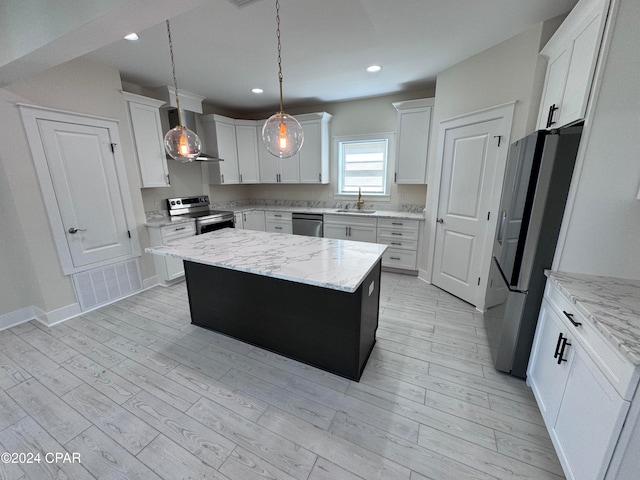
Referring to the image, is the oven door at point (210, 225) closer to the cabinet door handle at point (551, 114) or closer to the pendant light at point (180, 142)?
the pendant light at point (180, 142)

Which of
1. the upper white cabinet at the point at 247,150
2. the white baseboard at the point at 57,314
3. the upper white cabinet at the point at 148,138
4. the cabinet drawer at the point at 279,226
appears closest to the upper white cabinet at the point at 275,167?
the upper white cabinet at the point at 247,150

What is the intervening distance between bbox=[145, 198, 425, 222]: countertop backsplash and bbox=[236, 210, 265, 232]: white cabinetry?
505 mm

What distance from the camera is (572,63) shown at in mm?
1698

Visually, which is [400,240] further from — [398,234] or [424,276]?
[424,276]

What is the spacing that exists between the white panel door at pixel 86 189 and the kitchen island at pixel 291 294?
1372 millimetres

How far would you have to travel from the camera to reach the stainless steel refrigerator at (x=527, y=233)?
59.0 inches

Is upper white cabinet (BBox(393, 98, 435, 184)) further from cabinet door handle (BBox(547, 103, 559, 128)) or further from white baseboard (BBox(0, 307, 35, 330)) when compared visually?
white baseboard (BBox(0, 307, 35, 330))

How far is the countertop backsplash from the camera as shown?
150 inches

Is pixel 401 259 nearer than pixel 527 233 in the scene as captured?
No

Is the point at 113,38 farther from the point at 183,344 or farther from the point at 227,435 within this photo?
the point at 227,435

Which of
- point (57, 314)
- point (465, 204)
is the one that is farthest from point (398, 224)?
point (57, 314)

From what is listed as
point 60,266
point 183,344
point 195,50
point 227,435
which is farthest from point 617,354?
point 60,266

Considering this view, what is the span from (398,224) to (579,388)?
2741 mm

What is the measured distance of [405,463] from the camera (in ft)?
4.40
